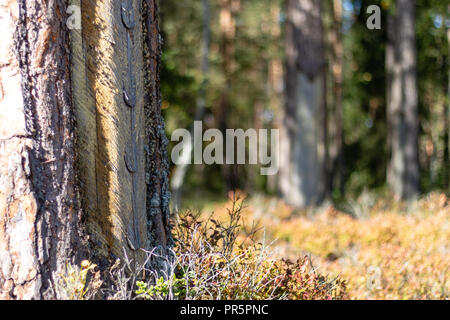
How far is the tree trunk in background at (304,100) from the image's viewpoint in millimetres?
9758

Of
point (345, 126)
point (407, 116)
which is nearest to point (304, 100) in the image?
point (407, 116)

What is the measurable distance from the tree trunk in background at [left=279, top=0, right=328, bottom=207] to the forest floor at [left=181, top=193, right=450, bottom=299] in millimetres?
547

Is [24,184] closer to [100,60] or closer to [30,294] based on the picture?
[30,294]

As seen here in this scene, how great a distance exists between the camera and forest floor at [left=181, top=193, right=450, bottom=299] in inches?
168

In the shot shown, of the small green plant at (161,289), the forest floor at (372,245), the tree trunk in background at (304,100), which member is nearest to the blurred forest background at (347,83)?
the tree trunk in background at (304,100)

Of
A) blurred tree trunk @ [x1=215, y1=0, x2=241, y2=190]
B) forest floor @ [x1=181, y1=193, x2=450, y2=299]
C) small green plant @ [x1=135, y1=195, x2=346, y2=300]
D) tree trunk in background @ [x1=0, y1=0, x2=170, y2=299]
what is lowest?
forest floor @ [x1=181, y1=193, x2=450, y2=299]

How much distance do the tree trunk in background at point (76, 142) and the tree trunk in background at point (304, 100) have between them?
6.80 metres

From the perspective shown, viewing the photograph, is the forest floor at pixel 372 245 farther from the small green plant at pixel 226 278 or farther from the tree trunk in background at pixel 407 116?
the tree trunk in background at pixel 407 116

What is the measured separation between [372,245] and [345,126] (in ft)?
64.9

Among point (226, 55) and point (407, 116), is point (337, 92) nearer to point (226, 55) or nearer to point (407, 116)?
point (226, 55)

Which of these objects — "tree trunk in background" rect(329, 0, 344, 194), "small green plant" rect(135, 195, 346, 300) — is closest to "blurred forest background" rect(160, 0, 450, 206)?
"tree trunk in background" rect(329, 0, 344, 194)

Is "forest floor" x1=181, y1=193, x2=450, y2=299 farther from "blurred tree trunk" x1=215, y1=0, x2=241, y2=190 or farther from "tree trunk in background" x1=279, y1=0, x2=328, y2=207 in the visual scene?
"blurred tree trunk" x1=215, y1=0, x2=241, y2=190
